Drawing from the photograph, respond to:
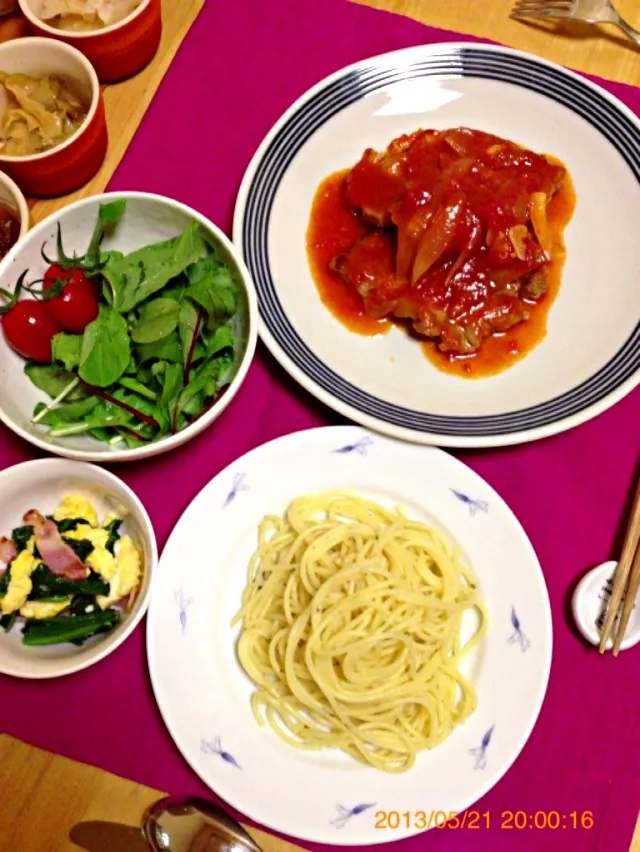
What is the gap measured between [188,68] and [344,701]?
2413 mm

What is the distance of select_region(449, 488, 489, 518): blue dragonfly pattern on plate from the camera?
7.83 feet

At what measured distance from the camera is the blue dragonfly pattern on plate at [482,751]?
2199 mm

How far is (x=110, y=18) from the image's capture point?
9.17ft

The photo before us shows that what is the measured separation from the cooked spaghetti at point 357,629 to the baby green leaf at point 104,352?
0.68 m

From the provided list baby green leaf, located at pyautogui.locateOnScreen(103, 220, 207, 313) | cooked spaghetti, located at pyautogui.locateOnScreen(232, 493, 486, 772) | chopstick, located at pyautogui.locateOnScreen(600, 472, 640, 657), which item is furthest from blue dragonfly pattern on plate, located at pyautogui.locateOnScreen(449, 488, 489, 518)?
baby green leaf, located at pyautogui.locateOnScreen(103, 220, 207, 313)

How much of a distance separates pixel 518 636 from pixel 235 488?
97cm

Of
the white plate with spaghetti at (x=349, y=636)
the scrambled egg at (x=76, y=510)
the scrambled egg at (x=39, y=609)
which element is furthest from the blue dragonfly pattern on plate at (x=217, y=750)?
the scrambled egg at (x=76, y=510)

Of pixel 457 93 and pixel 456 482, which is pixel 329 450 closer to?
pixel 456 482

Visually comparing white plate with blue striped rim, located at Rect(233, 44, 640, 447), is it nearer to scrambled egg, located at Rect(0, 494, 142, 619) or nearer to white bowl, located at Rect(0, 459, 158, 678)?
white bowl, located at Rect(0, 459, 158, 678)

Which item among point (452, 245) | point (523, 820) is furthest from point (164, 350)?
point (523, 820)

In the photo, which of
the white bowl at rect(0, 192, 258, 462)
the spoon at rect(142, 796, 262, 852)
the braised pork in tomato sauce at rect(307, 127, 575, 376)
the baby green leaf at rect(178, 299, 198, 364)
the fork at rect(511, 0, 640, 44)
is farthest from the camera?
the fork at rect(511, 0, 640, 44)

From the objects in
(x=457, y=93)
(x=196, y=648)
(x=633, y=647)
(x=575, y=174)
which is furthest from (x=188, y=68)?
(x=633, y=647)

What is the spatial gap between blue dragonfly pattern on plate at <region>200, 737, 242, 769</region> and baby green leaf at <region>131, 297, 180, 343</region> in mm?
1217

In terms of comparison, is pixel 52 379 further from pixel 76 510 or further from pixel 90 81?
pixel 90 81
